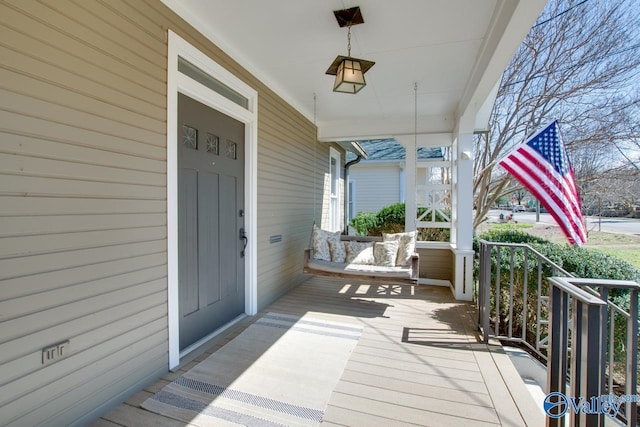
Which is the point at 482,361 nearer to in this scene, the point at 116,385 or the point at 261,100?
the point at 116,385

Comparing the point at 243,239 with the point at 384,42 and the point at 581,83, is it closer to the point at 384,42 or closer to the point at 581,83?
the point at 384,42

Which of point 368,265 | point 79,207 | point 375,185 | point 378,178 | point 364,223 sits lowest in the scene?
point 368,265

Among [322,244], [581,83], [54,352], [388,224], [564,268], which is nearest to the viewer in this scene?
[54,352]

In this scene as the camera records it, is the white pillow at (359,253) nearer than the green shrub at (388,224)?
Yes

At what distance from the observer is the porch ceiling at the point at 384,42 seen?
2467 millimetres

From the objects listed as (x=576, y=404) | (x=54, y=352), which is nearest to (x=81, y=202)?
(x=54, y=352)

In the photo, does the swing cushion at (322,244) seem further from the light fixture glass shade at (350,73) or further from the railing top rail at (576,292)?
the railing top rail at (576,292)

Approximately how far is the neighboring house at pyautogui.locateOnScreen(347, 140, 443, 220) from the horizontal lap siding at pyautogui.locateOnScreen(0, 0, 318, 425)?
887 cm

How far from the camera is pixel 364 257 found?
454cm

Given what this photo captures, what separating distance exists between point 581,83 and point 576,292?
588 centimetres

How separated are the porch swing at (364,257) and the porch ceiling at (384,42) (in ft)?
3.61

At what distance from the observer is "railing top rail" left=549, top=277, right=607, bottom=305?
120 cm

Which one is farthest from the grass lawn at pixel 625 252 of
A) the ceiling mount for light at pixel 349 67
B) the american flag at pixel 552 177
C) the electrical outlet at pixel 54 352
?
the electrical outlet at pixel 54 352

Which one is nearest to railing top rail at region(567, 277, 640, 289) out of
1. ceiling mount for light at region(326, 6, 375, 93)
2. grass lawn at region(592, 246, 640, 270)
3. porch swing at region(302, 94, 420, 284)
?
ceiling mount for light at region(326, 6, 375, 93)
